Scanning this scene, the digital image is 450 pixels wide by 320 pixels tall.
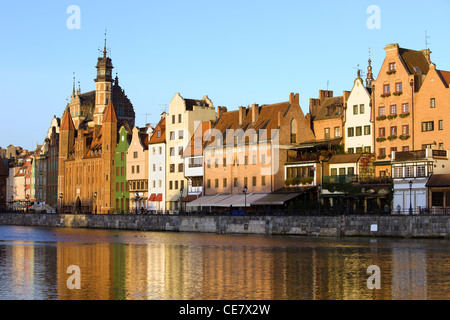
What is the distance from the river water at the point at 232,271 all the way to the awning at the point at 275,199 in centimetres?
2143

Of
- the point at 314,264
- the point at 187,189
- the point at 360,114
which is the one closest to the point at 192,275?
the point at 314,264

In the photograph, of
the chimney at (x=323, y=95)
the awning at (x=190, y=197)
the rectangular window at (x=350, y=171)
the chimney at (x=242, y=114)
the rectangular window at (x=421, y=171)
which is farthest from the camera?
the awning at (x=190, y=197)

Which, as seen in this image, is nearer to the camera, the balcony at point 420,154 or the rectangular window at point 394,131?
the balcony at point 420,154

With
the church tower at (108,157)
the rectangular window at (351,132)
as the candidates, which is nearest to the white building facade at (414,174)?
the rectangular window at (351,132)

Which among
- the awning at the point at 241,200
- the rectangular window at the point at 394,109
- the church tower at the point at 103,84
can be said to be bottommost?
the awning at the point at 241,200

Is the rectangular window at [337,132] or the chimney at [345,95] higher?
the chimney at [345,95]

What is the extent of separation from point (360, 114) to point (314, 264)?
41956mm

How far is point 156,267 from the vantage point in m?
42.1

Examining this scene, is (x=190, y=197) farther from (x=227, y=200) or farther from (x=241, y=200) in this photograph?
(x=241, y=200)

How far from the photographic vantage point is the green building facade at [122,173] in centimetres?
12181

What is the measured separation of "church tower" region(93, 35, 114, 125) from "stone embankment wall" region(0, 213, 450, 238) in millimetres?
58127

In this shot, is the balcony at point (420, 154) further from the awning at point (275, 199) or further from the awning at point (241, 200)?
the awning at point (241, 200)

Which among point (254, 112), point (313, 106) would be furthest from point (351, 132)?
point (254, 112)
